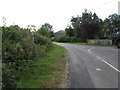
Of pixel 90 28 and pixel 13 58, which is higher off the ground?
pixel 90 28

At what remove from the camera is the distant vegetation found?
50.2m

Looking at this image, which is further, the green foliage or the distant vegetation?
the distant vegetation

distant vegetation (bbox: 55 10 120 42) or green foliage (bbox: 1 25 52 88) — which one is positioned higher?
distant vegetation (bbox: 55 10 120 42)

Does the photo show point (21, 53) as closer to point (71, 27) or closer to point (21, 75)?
A: point (21, 75)

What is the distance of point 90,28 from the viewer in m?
49.6

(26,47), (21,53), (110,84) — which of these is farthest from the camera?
(26,47)

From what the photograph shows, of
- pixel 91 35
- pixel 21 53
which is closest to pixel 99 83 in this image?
pixel 21 53

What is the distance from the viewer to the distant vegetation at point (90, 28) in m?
50.2

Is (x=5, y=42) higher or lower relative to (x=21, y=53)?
higher

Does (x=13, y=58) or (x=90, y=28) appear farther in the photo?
(x=90, y=28)

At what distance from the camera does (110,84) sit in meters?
6.37

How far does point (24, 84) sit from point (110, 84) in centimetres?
334

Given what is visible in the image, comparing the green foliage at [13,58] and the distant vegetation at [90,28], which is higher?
the distant vegetation at [90,28]

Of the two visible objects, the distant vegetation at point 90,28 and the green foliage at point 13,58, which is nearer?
the green foliage at point 13,58
